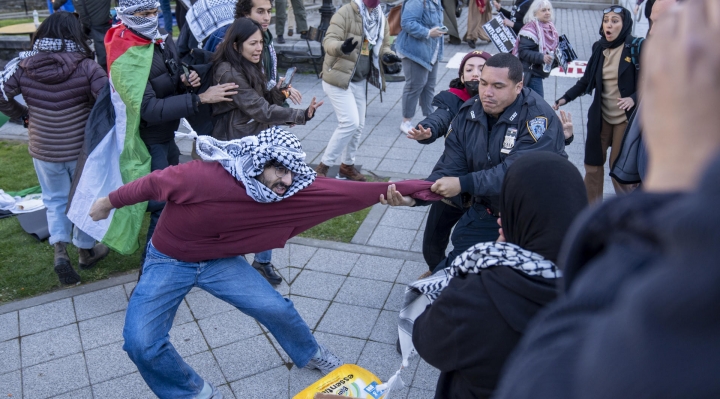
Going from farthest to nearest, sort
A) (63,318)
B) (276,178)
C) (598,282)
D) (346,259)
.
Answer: (346,259), (63,318), (276,178), (598,282)

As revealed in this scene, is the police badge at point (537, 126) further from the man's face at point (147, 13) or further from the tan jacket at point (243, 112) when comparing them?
the man's face at point (147, 13)

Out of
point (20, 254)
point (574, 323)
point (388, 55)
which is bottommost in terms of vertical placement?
point (20, 254)

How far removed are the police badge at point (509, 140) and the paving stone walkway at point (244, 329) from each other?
144 centimetres

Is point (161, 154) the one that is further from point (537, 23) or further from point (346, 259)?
point (537, 23)

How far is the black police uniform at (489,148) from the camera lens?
3.83 m

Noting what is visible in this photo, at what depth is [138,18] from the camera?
4664mm

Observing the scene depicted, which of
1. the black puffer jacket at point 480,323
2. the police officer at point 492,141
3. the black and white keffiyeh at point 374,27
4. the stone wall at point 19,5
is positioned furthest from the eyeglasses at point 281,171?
the stone wall at point 19,5

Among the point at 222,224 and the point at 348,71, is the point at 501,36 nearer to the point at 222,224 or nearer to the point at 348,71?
the point at 348,71

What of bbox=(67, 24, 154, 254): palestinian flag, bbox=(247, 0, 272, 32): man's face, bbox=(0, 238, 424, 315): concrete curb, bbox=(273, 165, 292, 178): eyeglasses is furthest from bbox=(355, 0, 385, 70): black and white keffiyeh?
bbox=(273, 165, 292, 178): eyeglasses

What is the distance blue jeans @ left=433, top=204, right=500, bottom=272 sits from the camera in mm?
3920

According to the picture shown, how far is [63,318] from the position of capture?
458cm

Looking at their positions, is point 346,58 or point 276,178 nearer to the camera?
point 276,178

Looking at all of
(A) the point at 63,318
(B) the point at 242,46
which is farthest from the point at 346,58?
(A) the point at 63,318

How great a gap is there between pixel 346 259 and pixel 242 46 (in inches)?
74.6
